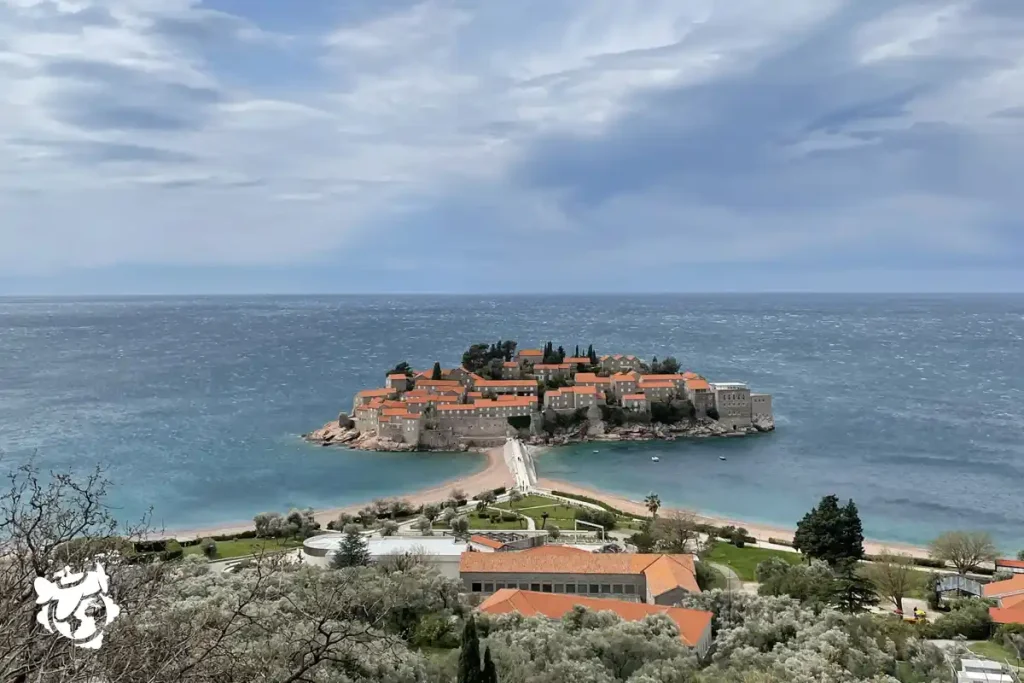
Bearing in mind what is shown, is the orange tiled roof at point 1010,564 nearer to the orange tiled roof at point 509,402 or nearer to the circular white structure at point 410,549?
the circular white structure at point 410,549

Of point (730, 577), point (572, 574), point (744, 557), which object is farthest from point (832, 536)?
point (572, 574)

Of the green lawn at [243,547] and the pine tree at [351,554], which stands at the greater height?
the pine tree at [351,554]

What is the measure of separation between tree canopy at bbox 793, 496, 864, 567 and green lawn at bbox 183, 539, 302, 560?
20068mm

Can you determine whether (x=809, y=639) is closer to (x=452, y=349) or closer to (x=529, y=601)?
(x=529, y=601)

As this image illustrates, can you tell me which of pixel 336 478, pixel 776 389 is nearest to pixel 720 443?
pixel 776 389

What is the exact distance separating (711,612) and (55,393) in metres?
71.9

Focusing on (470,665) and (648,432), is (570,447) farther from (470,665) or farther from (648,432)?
(470,665)

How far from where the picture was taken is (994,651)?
17.1 metres

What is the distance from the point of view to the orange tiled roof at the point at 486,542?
85.1 ft

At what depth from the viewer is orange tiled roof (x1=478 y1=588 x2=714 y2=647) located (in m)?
17.7

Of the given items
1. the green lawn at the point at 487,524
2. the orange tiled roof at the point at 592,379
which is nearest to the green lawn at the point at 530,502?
the green lawn at the point at 487,524

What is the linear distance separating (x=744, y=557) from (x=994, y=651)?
12.5 metres

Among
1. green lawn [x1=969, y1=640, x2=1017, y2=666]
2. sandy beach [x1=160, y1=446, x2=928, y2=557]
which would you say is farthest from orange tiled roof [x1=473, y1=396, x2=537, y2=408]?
green lawn [x1=969, y1=640, x2=1017, y2=666]

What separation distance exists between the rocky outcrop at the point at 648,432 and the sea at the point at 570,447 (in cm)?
159
